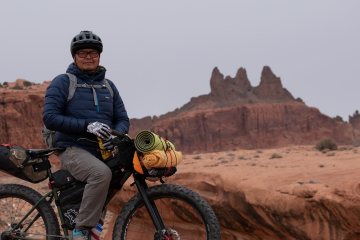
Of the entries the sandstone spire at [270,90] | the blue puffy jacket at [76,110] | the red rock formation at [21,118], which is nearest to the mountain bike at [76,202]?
the blue puffy jacket at [76,110]

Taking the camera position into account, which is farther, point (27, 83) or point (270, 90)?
point (270, 90)

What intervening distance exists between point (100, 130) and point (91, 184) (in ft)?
1.67

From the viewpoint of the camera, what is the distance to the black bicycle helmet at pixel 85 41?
4637 millimetres

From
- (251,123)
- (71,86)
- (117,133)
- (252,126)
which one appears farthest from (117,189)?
(252,126)

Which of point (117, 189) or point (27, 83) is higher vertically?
point (27, 83)

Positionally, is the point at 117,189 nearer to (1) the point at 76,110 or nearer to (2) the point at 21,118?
(1) the point at 76,110

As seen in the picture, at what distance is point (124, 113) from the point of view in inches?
199

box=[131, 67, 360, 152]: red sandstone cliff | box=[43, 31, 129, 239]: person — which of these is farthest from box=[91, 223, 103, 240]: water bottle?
box=[131, 67, 360, 152]: red sandstone cliff

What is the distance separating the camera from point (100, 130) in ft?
13.9

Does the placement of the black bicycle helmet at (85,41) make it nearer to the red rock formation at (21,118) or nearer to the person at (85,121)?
the person at (85,121)

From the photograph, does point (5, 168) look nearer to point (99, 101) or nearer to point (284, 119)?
point (99, 101)

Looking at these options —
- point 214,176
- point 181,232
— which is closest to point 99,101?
point 181,232

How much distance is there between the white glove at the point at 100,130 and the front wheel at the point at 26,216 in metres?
1.06

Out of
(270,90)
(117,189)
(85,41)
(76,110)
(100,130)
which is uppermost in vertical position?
(270,90)
